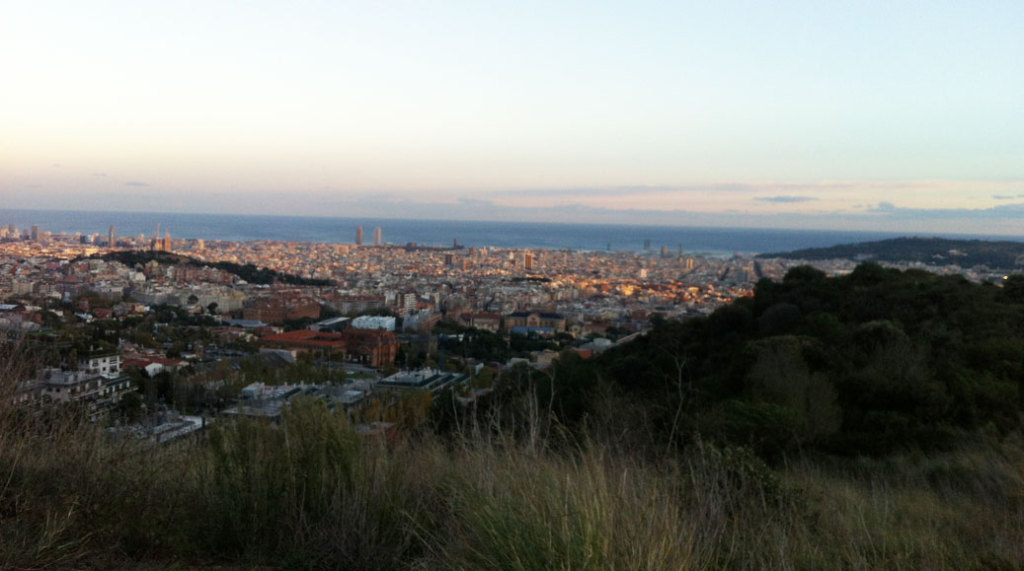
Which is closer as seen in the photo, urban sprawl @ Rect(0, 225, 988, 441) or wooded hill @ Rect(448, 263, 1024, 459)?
urban sprawl @ Rect(0, 225, 988, 441)

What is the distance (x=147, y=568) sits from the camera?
2.46 metres

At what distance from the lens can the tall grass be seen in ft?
7.11

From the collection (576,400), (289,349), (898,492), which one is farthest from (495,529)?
(289,349)

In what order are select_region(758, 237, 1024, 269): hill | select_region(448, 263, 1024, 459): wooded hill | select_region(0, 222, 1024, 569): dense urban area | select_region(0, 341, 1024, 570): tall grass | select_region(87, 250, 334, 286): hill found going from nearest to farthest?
1. select_region(0, 341, 1024, 570): tall grass
2. select_region(0, 222, 1024, 569): dense urban area
3. select_region(448, 263, 1024, 459): wooded hill
4. select_region(758, 237, 1024, 269): hill
5. select_region(87, 250, 334, 286): hill

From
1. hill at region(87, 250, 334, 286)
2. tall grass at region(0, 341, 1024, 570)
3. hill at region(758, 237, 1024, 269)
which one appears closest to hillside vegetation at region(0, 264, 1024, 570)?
tall grass at region(0, 341, 1024, 570)

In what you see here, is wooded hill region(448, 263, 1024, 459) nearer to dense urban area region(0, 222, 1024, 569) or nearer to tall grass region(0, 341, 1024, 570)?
dense urban area region(0, 222, 1024, 569)

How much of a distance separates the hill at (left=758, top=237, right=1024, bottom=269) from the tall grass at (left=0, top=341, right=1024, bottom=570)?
2325 centimetres

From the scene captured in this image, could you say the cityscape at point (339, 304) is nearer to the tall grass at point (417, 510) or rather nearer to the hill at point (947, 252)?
the tall grass at point (417, 510)

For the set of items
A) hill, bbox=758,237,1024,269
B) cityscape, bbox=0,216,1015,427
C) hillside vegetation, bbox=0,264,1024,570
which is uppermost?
hill, bbox=758,237,1024,269

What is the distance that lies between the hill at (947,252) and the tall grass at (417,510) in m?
23.3

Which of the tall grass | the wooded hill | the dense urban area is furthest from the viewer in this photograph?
the wooded hill

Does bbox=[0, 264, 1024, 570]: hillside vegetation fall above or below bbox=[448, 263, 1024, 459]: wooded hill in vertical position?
above

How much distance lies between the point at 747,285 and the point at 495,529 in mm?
30044

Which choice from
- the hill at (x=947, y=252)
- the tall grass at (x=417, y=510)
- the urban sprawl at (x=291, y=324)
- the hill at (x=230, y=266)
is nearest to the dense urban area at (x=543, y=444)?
the tall grass at (x=417, y=510)
